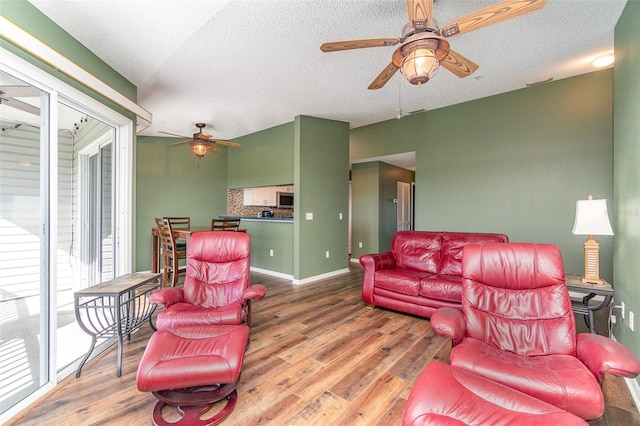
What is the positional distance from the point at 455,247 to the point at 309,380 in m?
2.33

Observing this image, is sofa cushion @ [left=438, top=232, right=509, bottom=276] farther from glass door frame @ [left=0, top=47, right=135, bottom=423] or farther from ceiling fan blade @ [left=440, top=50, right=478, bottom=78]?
glass door frame @ [left=0, top=47, right=135, bottom=423]

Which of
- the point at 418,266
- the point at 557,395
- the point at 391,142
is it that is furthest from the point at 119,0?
the point at 391,142

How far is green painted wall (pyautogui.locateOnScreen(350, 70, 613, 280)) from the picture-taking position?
10.8ft

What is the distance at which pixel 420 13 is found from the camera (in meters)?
1.70

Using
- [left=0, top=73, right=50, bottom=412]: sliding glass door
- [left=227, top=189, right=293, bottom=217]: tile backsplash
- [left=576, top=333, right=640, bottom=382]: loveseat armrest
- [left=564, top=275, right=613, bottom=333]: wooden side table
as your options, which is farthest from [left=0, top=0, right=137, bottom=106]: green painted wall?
[left=564, top=275, right=613, bottom=333]: wooden side table

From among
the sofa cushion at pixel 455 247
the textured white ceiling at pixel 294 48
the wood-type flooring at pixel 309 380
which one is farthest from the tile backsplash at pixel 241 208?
the sofa cushion at pixel 455 247

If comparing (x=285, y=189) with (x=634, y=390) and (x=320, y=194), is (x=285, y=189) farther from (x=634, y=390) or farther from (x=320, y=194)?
(x=634, y=390)

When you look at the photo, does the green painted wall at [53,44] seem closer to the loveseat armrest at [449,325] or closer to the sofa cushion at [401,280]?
the loveseat armrest at [449,325]

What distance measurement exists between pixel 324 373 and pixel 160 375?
3.68ft

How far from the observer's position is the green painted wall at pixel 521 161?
10.8ft

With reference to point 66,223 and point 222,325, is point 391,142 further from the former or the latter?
point 66,223

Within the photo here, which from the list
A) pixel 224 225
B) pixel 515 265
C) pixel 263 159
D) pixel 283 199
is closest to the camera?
pixel 515 265

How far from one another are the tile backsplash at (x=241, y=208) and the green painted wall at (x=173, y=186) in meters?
0.12

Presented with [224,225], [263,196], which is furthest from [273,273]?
[263,196]
